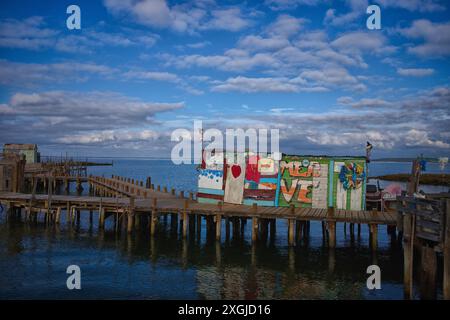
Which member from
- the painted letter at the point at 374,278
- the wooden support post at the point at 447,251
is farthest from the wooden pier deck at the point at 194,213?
the wooden support post at the point at 447,251

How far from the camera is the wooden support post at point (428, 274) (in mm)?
14812

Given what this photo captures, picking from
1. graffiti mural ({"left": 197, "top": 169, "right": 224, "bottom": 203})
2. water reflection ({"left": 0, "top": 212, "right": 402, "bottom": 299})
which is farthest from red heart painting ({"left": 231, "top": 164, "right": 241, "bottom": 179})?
water reflection ({"left": 0, "top": 212, "right": 402, "bottom": 299})

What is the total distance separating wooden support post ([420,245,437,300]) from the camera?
14812 millimetres

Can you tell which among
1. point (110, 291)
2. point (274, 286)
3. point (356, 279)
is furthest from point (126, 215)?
point (356, 279)

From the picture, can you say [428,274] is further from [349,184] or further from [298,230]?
[298,230]

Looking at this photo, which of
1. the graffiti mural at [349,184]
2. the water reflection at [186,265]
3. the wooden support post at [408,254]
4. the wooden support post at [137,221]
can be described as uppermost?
the graffiti mural at [349,184]

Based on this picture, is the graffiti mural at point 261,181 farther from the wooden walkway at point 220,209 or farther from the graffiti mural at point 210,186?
the graffiti mural at point 210,186

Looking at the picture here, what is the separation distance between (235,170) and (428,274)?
16.3 meters

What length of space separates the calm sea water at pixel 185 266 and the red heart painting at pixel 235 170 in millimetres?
4501

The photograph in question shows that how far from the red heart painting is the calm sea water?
4.50 meters

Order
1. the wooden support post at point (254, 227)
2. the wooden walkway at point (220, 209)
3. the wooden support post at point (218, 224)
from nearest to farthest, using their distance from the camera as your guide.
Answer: the wooden walkway at point (220, 209) → the wooden support post at point (254, 227) → the wooden support post at point (218, 224)

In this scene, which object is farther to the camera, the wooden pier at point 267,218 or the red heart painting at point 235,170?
the red heart painting at point 235,170
